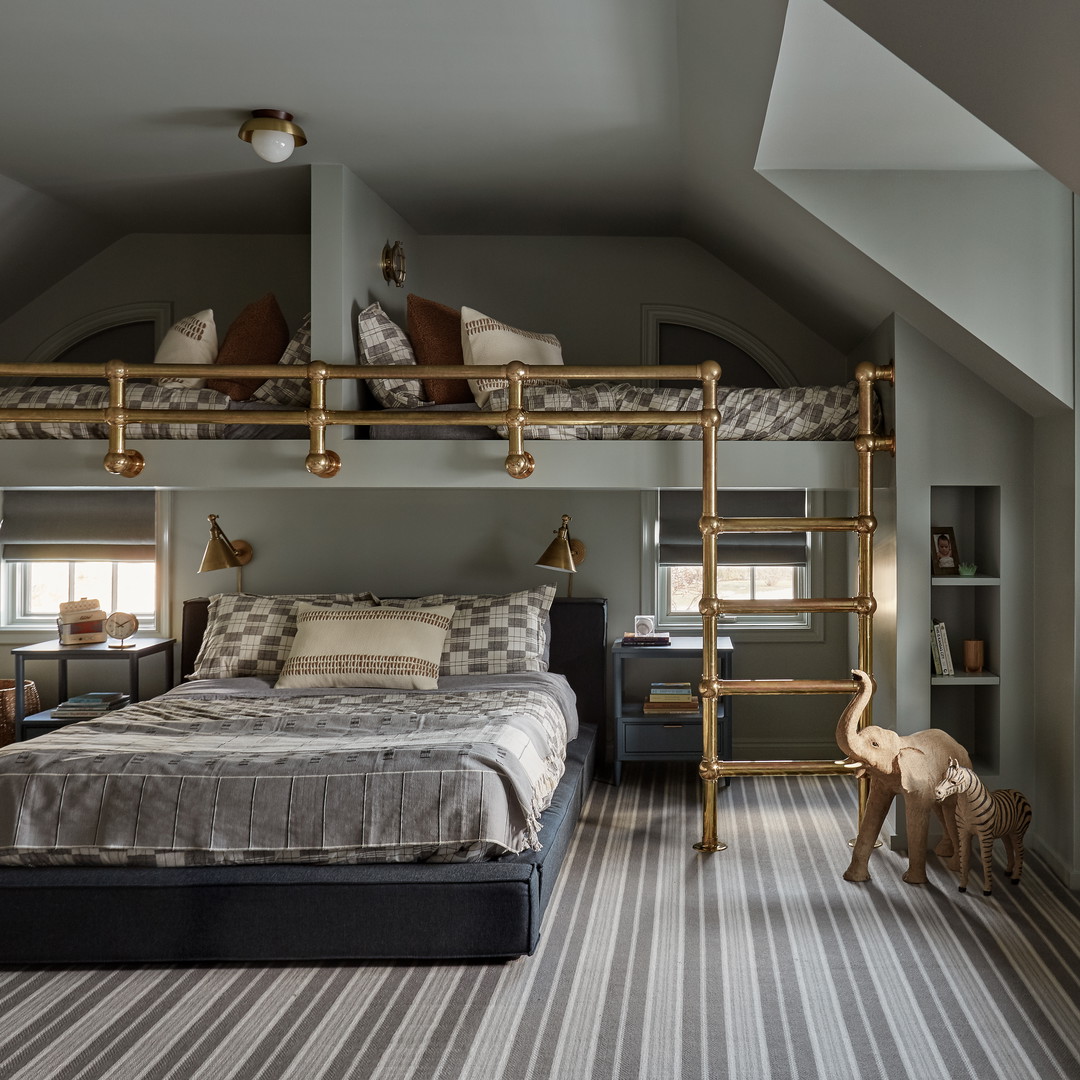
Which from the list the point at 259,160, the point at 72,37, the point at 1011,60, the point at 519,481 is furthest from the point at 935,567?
the point at 72,37

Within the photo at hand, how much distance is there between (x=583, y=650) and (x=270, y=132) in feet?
9.13

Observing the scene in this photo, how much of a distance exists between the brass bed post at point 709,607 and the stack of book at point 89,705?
285 cm

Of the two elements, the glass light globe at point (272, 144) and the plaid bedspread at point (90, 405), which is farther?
the plaid bedspread at point (90, 405)

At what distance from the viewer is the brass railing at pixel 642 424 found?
3.88 meters

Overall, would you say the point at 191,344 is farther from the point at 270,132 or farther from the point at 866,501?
the point at 866,501

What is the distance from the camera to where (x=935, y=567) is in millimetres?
4117

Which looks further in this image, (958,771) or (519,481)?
(519,481)

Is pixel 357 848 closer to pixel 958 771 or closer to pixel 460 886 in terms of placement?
pixel 460 886

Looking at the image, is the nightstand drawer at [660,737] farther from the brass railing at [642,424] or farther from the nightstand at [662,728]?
the brass railing at [642,424]

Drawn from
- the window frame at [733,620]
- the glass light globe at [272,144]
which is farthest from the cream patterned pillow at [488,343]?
the window frame at [733,620]

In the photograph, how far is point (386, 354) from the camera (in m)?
4.15

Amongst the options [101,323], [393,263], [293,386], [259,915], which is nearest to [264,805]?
[259,915]

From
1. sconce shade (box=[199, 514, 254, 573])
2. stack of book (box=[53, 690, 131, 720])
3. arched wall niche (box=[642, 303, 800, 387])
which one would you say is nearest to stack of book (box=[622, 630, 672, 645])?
arched wall niche (box=[642, 303, 800, 387])

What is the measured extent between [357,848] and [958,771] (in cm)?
207
